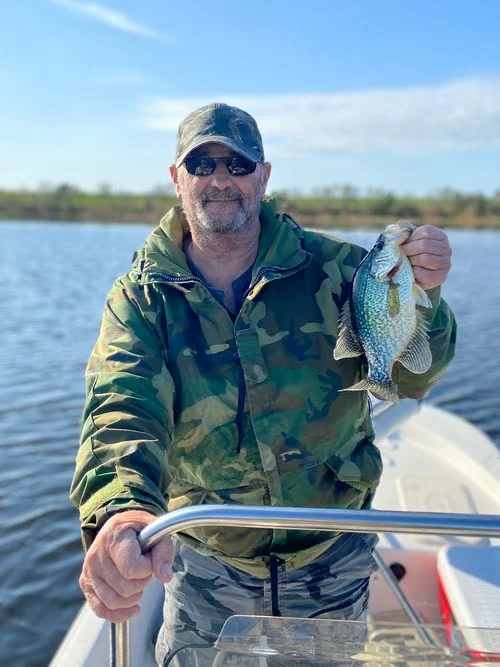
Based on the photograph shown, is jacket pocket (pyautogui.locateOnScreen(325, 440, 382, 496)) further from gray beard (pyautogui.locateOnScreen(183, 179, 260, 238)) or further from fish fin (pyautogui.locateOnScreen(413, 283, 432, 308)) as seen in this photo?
gray beard (pyautogui.locateOnScreen(183, 179, 260, 238))

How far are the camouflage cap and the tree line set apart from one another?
2547cm

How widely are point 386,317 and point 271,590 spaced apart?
1044 millimetres

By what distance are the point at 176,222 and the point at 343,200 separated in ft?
130

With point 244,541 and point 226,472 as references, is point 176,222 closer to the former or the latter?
point 226,472

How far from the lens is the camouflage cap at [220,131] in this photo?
2.69 metres

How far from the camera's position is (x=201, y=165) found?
2727mm

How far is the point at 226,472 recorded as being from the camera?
238 cm

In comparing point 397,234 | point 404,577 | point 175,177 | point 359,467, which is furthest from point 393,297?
point 404,577

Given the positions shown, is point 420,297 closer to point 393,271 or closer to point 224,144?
point 393,271

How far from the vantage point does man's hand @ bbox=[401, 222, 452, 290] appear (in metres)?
2.07

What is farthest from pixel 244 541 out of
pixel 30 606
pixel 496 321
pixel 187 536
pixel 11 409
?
pixel 496 321

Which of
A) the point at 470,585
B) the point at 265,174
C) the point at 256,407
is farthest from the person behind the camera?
the point at 470,585

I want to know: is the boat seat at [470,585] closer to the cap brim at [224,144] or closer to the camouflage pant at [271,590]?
the camouflage pant at [271,590]

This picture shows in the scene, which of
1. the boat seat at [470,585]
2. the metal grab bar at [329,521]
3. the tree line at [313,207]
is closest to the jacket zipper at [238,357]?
the metal grab bar at [329,521]
